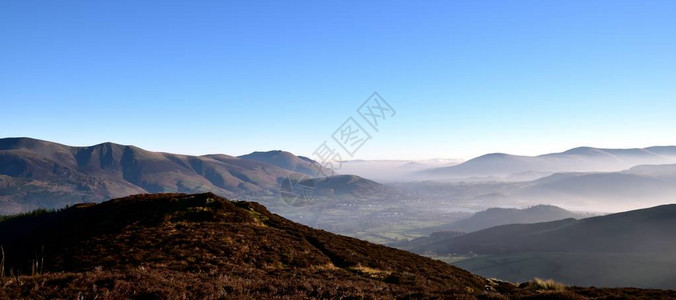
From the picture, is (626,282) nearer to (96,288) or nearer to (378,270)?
(378,270)

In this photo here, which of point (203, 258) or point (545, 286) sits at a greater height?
point (203, 258)

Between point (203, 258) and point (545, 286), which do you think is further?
point (545, 286)

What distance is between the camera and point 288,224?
46750mm

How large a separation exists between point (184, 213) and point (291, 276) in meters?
23.7

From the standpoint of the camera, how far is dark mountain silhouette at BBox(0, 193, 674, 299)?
50.2 ft

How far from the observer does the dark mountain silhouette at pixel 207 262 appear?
15.3 meters

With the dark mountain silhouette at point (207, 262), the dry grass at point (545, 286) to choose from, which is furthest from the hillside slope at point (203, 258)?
the dry grass at point (545, 286)

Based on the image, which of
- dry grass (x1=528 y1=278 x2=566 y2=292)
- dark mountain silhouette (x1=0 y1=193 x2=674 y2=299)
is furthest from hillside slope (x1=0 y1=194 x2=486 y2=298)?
dry grass (x1=528 y1=278 x2=566 y2=292)

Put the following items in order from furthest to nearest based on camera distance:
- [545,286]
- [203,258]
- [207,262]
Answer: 1. [545,286]
2. [203,258]
3. [207,262]

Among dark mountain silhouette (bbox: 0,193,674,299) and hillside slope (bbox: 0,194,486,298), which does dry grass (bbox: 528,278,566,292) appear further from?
hillside slope (bbox: 0,194,486,298)

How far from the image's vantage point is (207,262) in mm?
25812

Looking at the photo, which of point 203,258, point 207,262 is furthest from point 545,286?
point 203,258

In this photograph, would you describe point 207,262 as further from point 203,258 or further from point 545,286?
point 545,286

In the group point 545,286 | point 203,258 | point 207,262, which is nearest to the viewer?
point 207,262
